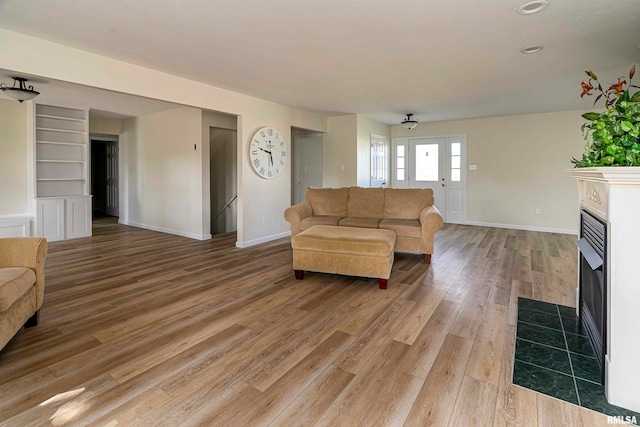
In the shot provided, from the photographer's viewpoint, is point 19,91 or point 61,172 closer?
point 19,91

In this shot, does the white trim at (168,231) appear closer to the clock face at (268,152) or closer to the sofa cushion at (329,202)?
the clock face at (268,152)

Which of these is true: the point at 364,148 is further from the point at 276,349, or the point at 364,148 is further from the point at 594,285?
the point at 276,349

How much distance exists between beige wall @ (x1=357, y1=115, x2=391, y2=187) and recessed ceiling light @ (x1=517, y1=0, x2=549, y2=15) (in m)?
4.29

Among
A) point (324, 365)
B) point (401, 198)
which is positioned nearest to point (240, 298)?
point (324, 365)

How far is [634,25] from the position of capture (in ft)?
8.72

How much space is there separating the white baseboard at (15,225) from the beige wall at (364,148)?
567 centimetres

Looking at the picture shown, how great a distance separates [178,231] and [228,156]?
199 cm

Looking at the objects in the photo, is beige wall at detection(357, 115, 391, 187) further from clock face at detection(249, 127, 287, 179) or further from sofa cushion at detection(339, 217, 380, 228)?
sofa cushion at detection(339, 217, 380, 228)

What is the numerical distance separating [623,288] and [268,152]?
4821 millimetres

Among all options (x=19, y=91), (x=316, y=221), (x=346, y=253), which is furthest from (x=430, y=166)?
(x=19, y=91)

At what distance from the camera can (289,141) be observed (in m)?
6.05

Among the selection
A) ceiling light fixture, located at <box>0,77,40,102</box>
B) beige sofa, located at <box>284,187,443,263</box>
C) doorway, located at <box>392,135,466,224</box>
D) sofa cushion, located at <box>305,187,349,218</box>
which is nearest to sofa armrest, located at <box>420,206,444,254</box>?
beige sofa, located at <box>284,187,443,263</box>

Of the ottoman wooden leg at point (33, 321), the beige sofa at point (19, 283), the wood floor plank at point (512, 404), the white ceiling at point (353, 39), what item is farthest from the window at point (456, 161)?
the ottoman wooden leg at point (33, 321)

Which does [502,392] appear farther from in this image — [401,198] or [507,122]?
[507,122]
